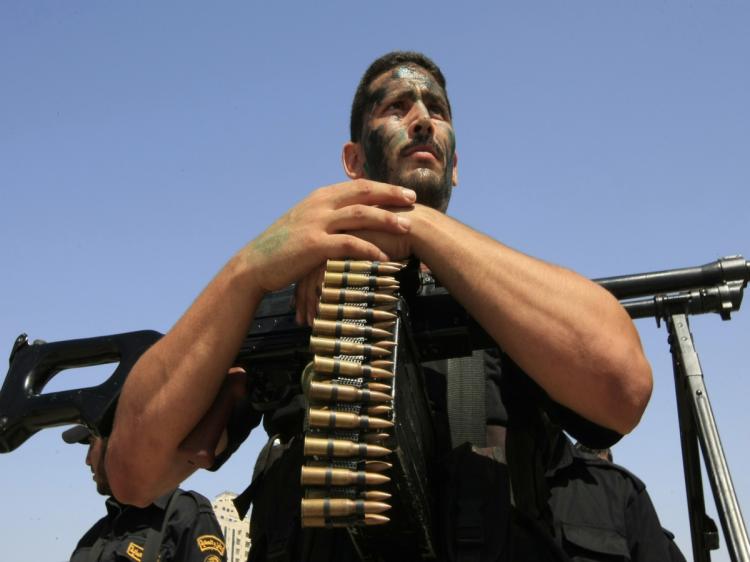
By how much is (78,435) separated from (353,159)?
5.20 meters

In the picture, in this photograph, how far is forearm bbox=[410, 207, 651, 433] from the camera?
2.88 metres

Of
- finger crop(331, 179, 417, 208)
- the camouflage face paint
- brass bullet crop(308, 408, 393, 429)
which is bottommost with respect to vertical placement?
brass bullet crop(308, 408, 393, 429)

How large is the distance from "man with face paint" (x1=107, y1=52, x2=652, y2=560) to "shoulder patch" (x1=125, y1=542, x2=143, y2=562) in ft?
14.0

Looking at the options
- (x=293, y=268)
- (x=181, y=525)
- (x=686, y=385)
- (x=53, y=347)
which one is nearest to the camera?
(x=293, y=268)

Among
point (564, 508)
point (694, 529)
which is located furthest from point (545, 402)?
point (694, 529)

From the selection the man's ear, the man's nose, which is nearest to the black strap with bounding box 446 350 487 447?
the man's nose

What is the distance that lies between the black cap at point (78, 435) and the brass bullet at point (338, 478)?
6.08 m

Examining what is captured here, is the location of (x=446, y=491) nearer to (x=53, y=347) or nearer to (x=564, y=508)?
(x=564, y=508)

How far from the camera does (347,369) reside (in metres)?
2.91

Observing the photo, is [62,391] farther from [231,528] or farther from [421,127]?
[231,528]

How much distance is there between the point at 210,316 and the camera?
10.8ft

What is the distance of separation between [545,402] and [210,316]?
131cm

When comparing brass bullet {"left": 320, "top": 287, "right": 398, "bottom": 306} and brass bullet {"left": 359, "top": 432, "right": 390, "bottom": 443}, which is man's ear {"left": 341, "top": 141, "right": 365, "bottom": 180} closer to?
brass bullet {"left": 320, "top": 287, "right": 398, "bottom": 306}

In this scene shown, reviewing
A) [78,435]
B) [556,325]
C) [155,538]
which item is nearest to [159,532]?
[155,538]
